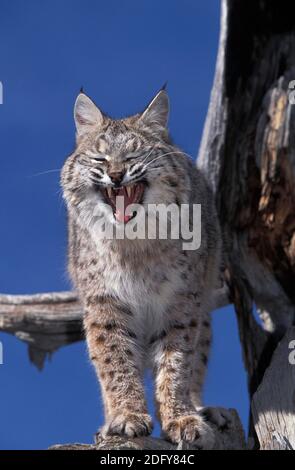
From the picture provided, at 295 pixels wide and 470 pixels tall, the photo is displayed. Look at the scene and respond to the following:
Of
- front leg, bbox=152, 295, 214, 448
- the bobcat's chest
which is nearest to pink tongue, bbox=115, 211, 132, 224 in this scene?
the bobcat's chest

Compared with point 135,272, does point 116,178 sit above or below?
above

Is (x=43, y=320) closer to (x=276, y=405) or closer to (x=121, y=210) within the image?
(x=276, y=405)

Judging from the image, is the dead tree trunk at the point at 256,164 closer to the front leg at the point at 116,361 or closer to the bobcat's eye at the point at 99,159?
the front leg at the point at 116,361

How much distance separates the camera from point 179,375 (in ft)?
20.4

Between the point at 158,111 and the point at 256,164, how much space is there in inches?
84.8

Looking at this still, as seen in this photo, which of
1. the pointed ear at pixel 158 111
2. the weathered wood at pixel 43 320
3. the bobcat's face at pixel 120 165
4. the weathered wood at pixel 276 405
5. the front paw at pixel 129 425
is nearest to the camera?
the front paw at pixel 129 425

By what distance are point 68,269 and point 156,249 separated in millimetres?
1383

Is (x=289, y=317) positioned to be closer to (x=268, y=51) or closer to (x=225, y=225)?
(x=225, y=225)

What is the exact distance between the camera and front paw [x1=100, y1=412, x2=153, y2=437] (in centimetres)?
575

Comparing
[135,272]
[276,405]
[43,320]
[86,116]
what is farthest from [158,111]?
[43,320]

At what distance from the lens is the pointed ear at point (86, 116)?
6.52 m

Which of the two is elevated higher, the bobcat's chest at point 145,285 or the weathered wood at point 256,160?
the weathered wood at point 256,160

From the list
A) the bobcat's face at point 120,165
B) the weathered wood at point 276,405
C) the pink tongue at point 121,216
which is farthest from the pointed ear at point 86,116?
the weathered wood at point 276,405

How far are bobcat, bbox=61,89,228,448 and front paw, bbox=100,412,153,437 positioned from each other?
17 mm
